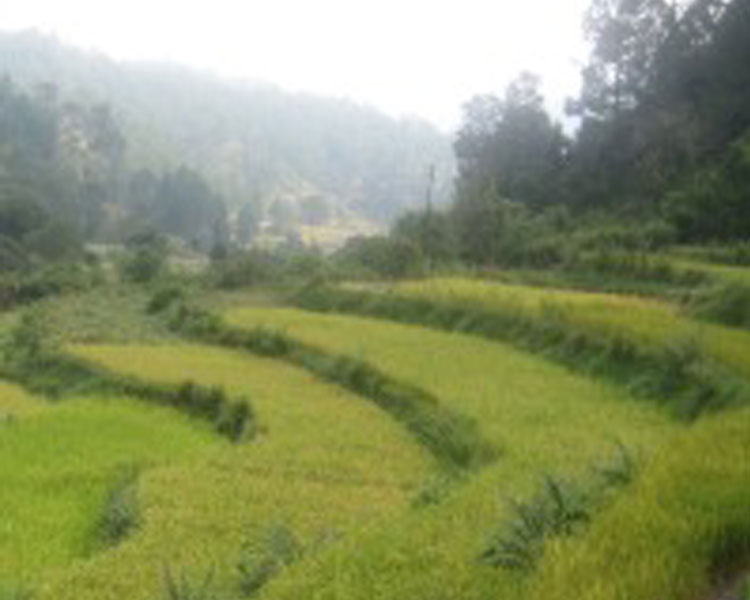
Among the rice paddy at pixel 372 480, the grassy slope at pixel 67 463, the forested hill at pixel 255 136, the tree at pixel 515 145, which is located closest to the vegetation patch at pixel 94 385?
the rice paddy at pixel 372 480

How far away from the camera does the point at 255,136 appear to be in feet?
455

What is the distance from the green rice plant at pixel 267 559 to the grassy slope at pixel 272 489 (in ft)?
0.47

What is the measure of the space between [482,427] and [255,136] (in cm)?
Answer: 12713

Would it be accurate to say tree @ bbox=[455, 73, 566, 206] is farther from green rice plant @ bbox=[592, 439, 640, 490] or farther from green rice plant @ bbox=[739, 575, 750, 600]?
green rice plant @ bbox=[739, 575, 750, 600]

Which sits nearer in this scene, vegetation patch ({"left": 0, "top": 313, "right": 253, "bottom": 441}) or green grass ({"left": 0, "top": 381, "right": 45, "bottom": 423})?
vegetation patch ({"left": 0, "top": 313, "right": 253, "bottom": 441})

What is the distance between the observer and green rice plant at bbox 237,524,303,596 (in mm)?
8031

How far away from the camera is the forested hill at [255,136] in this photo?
4353 inches

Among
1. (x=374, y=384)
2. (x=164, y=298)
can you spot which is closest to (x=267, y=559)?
(x=374, y=384)

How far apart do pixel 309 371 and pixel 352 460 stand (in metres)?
6.89

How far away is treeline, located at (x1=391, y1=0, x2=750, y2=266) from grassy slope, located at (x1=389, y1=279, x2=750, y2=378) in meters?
7.60

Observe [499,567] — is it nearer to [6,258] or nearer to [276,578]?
[276,578]

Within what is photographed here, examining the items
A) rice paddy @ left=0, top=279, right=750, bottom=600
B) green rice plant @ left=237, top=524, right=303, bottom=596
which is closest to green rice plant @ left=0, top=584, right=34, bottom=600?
rice paddy @ left=0, top=279, right=750, bottom=600

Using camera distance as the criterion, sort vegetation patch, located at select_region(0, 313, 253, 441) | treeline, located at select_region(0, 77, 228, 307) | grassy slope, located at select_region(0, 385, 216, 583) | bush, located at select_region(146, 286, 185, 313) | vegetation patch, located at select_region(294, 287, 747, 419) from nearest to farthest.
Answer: grassy slope, located at select_region(0, 385, 216, 583)
vegetation patch, located at select_region(294, 287, 747, 419)
vegetation patch, located at select_region(0, 313, 253, 441)
bush, located at select_region(146, 286, 185, 313)
treeline, located at select_region(0, 77, 228, 307)

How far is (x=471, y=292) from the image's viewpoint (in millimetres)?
24156
